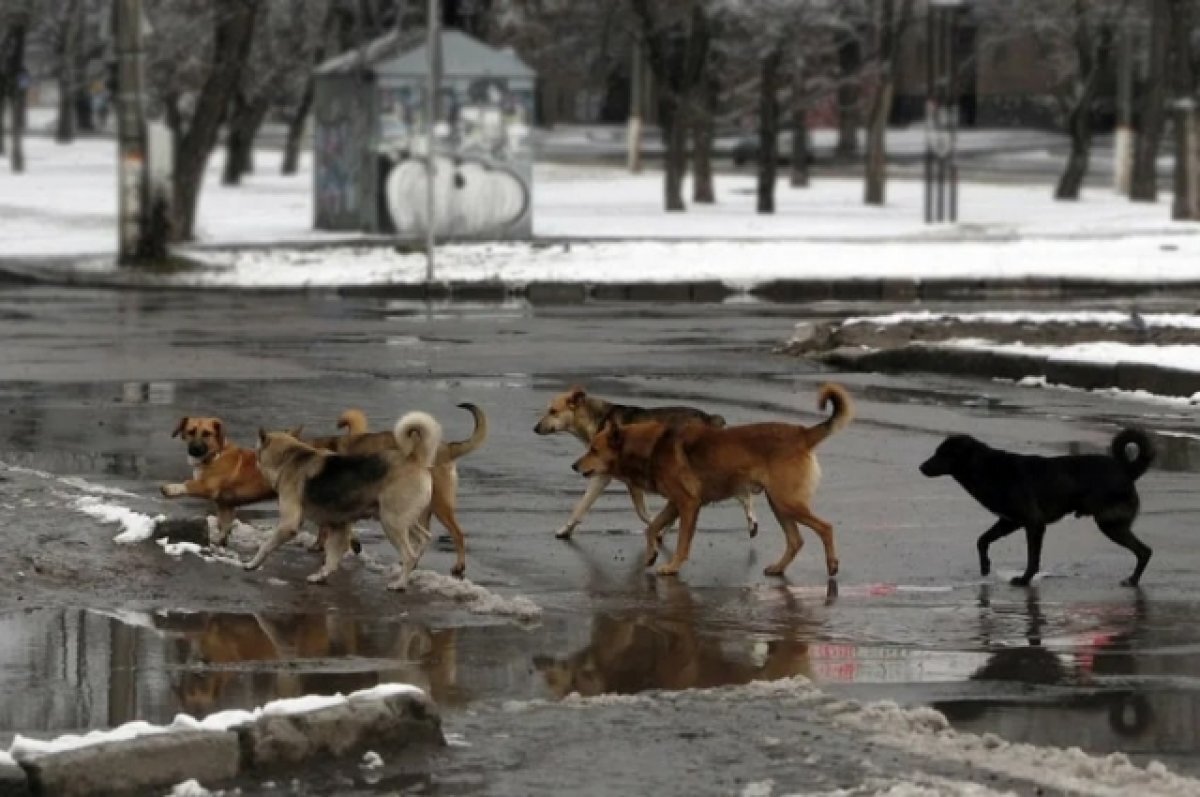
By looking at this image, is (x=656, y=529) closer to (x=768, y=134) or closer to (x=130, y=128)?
(x=130, y=128)

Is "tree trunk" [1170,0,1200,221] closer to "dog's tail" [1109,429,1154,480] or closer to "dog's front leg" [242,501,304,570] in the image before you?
"dog's tail" [1109,429,1154,480]

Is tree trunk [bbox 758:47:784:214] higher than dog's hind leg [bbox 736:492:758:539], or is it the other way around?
tree trunk [bbox 758:47:784:214]

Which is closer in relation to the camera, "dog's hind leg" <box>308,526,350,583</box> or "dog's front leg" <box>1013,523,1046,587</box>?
"dog's hind leg" <box>308,526,350,583</box>

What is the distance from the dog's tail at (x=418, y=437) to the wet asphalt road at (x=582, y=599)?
54 cm

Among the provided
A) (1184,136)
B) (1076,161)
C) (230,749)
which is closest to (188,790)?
(230,749)

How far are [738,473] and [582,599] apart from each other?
45.6 inches

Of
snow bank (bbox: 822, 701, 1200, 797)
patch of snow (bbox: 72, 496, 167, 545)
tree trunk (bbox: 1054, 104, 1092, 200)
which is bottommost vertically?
snow bank (bbox: 822, 701, 1200, 797)

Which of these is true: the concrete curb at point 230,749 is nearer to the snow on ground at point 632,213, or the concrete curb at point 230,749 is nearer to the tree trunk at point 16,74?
the snow on ground at point 632,213

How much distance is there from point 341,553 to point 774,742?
353 centimetres

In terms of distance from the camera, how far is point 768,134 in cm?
4778

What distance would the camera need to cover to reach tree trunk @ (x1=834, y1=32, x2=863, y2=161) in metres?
56.9

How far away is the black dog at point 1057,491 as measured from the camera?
10.9m

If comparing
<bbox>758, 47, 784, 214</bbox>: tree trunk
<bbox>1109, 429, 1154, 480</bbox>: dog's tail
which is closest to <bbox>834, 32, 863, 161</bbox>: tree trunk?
<bbox>758, 47, 784, 214</bbox>: tree trunk

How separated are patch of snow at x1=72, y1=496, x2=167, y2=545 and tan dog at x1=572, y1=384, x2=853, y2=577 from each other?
2.08 m
